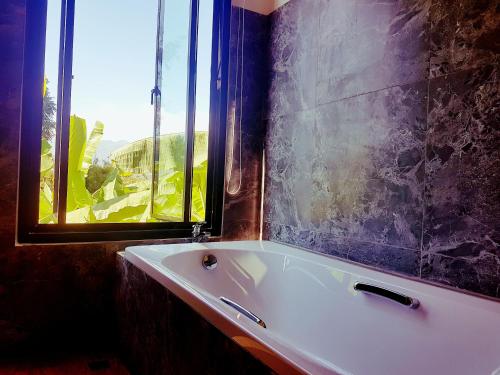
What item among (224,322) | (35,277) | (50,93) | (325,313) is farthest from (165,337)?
(50,93)

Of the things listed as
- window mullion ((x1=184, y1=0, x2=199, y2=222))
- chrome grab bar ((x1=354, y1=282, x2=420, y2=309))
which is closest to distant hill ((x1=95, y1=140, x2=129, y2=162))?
window mullion ((x1=184, y1=0, x2=199, y2=222))

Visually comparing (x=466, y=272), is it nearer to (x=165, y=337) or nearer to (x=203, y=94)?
(x=165, y=337)

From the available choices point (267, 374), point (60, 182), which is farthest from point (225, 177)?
point (267, 374)

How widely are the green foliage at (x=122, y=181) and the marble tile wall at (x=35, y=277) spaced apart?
190mm

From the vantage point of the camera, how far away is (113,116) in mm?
2223

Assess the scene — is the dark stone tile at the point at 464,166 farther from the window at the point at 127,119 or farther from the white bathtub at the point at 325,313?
the window at the point at 127,119

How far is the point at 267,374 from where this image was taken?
74cm

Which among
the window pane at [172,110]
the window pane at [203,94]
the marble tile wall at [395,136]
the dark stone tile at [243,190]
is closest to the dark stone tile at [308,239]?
the marble tile wall at [395,136]

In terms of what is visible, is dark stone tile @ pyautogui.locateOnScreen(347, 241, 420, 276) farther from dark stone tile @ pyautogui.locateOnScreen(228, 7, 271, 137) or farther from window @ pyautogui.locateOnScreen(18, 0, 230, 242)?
dark stone tile @ pyautogui.locateOnScreen(228, 7, 271, 137)

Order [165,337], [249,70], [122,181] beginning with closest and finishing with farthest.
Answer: [165,337] < [122,181] < [249,70]

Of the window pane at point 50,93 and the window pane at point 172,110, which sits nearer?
the window pane at point 50,93

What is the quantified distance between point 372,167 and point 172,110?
133cm

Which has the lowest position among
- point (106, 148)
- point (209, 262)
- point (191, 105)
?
point (209, 262)

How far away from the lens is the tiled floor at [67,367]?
1.67 metres
